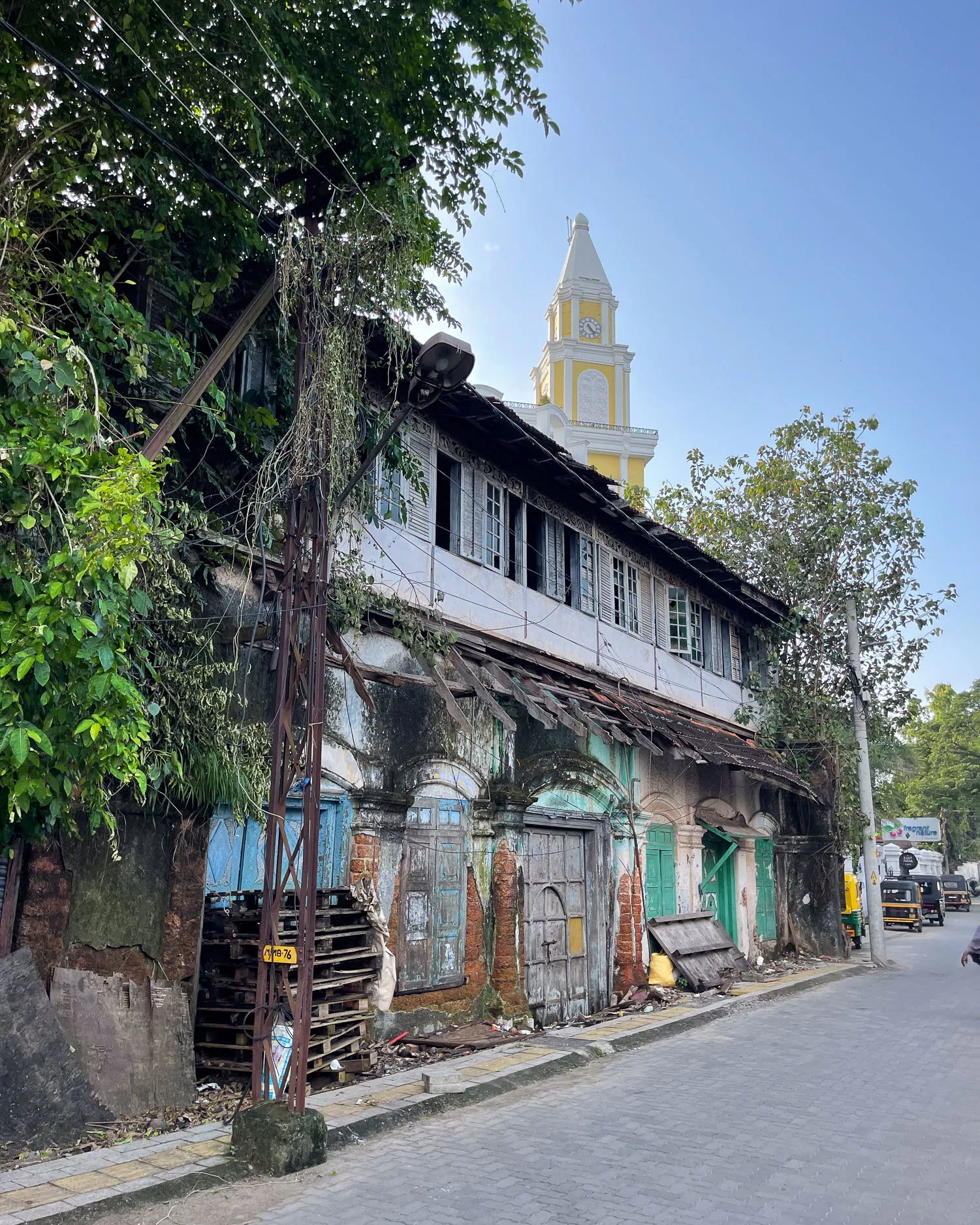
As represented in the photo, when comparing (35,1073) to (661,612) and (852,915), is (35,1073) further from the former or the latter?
(852,915)

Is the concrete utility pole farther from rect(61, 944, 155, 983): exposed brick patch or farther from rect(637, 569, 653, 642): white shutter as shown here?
rect(61, 944, 155, 983): exposed brick patch

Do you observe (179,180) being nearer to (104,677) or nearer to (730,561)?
(104,677)

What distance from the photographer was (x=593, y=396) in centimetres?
4122

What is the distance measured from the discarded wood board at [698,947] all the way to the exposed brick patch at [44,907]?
935 cm

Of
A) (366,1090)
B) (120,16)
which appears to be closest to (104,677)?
(366,1090)

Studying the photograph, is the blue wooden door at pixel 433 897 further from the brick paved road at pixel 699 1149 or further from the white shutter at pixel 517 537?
the white shutter at pixel 517 537

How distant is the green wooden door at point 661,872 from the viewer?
46.4 ft

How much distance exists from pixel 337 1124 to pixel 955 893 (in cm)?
4379

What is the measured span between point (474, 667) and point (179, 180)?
5.07m

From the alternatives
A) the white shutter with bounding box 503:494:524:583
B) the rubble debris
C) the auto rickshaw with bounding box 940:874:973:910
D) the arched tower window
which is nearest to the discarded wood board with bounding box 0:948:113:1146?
the rubble debris

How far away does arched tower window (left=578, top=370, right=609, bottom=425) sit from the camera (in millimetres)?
41031

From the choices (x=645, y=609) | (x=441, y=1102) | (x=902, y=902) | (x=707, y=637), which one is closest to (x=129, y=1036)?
(x=441, y=1102)

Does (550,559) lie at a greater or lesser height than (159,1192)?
greater

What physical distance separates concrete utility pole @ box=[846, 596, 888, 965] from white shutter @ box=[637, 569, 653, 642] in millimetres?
6330
